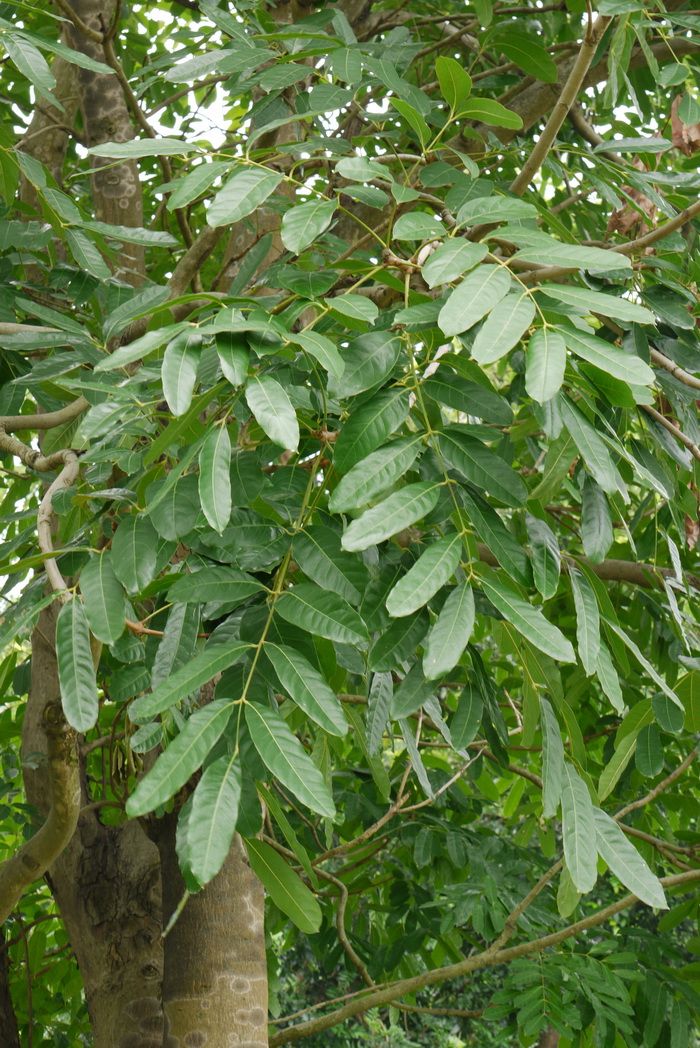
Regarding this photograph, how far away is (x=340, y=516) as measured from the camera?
108cm

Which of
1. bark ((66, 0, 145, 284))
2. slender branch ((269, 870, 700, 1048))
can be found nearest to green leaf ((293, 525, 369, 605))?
slender branch ((269, 870, 700, 1048))

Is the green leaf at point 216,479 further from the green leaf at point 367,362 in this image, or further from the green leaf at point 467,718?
the green leaf at point 467,718

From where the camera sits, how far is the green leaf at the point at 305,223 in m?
0.90

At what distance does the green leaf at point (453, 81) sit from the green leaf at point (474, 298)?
40 centimetres

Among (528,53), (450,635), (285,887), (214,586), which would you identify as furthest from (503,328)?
(528,53)

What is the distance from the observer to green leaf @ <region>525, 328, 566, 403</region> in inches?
30.3

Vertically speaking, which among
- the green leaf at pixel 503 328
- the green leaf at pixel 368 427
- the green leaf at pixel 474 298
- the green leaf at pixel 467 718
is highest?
the green leaf at pixel 474 298

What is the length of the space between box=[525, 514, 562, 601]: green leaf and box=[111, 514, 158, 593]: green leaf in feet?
1.28

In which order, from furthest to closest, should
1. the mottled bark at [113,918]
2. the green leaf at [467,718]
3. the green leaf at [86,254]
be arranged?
1. the mottled bark at [113,918]
2. the green leaf at [86,254]
3. the green leaf at [467,718]

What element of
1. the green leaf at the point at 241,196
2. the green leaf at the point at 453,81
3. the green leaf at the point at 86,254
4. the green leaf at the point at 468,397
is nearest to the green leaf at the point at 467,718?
the green leaf at the point at 468,397

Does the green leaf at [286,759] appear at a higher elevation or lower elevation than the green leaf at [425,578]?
lower

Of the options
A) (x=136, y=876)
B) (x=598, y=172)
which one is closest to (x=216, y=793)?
(x=598, y=172)

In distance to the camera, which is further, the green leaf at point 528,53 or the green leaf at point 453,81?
the green leaf at point 528,53

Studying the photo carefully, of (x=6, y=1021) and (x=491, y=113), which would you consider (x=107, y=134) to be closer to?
(x=491, y=113)
